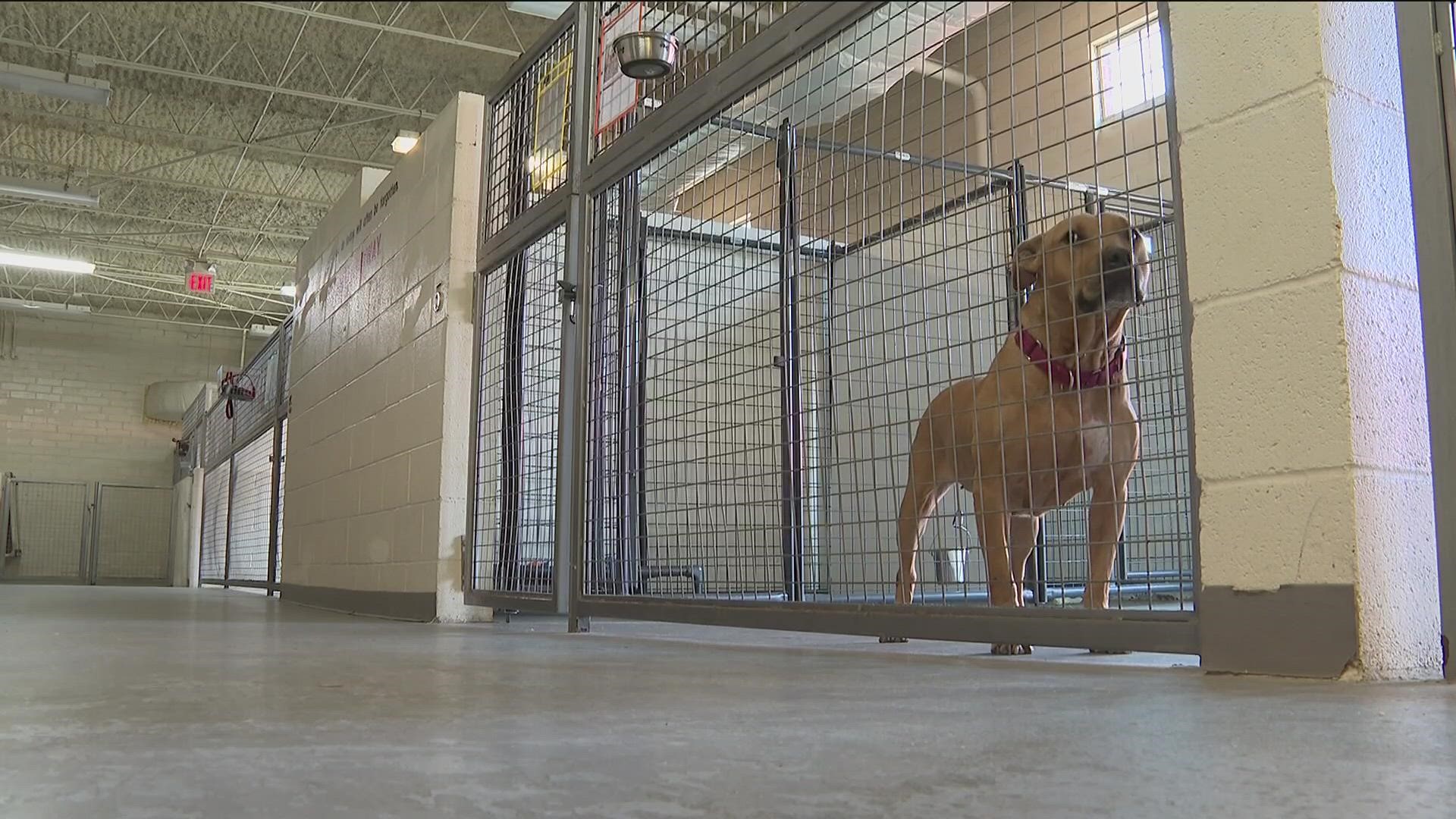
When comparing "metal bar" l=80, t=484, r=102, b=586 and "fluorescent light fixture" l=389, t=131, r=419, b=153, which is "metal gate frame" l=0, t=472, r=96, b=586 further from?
"fluorescent light fixture" l=389, t=131, r=419, b=153

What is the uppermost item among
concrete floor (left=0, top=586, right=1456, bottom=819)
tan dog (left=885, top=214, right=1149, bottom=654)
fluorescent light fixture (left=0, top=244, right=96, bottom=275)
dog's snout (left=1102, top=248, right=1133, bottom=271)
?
fluorescent light fixture (left=0, top=244, right=96, bottom=275)

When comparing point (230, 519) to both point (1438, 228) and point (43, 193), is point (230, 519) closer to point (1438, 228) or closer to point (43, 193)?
point (43, 193)

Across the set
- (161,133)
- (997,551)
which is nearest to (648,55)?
(997,551)

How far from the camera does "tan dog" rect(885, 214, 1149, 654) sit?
244cm

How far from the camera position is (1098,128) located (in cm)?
189

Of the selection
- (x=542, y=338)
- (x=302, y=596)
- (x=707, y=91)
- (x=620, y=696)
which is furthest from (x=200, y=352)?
(x=620, y=696)

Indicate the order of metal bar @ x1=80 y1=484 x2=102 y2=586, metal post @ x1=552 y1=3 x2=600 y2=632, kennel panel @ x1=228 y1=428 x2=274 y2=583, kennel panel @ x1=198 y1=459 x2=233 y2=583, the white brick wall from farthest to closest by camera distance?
1. the white brick wall
2. metal bar @ x1=80 y1=484 x2=102 y2=586
3. kennel panel @ x1=198 y1=459 x2=233 y2=583
4. kennel panel @ x1=228 y1=428 x2=274 y2=583
5. metal post @ x1=552 y1=3 x2=600 y2=632

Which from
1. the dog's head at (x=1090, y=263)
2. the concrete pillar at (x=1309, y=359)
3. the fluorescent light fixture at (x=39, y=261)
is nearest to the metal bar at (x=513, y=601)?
the dog's head at (x=1090, y=263)

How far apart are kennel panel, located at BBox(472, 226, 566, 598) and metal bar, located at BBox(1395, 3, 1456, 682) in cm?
326

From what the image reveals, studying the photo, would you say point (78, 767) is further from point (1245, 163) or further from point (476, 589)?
point (476, 589)

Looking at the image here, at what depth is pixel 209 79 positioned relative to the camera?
37.5ft

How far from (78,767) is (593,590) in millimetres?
2877

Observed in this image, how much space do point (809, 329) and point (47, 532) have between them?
20400 mm

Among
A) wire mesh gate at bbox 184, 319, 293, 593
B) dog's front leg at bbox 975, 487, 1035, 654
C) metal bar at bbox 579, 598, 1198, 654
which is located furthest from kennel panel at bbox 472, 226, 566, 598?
wire mesh gate at bbox 184, 319, 293, 593
